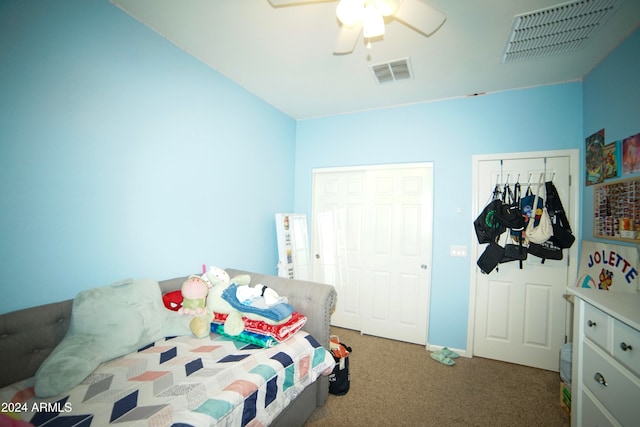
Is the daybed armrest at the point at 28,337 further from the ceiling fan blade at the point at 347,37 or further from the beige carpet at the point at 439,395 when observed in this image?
the ceiling fan blade at the point at 347,37

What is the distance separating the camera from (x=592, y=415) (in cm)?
129

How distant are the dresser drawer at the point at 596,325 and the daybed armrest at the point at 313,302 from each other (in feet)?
4.85

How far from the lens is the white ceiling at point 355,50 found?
158 centimetres

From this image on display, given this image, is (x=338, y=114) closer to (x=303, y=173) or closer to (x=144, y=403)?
(x=303, y=173)

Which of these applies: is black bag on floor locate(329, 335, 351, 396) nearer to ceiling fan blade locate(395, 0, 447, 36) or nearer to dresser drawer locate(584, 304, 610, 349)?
dresser drawer locate(584, 304, 610, 349)

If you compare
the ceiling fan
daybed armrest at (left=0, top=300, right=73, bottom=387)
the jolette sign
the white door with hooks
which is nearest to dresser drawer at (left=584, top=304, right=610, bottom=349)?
the jolette sign

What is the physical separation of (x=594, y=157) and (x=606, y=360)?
1765 millimetres

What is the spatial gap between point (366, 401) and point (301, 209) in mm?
2291

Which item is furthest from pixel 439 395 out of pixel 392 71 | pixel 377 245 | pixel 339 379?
pixel 392 71

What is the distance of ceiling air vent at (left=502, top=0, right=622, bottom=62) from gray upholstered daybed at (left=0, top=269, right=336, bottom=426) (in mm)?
2319

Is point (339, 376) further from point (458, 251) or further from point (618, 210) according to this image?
point (618, 210)

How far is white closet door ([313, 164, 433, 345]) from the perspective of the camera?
2807 millimetres

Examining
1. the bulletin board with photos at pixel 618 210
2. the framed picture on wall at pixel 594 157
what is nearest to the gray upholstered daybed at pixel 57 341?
the bulletin board with photos at pixel 618 210

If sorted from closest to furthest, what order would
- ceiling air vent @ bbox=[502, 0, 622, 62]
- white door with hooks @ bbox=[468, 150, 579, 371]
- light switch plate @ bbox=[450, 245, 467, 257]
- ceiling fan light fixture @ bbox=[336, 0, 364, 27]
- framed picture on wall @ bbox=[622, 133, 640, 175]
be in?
ceiling fan light fixture @ bbox=[336, 0, 364, 27] < ceiling air vent @ bbox=[502, 0, 622, 62] < framed picture on wall @ bbox=[622, 133, 640, 175] < white door with hooks @ bbox=[468, 150, 579, 371] < light switch plate @ bbox=[450, 245, 467, 257]
